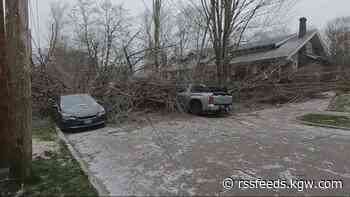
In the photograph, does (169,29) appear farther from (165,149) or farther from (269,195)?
(269,195)

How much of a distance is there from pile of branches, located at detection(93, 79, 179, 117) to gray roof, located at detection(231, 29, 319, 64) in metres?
13.1

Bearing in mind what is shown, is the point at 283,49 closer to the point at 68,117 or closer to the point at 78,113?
the point at 78,113

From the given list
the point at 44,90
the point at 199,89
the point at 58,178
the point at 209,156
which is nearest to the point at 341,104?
the point at 199,89

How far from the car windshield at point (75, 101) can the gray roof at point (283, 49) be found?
17.5m

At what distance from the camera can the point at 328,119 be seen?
1041 centimetres

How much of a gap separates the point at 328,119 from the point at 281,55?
1265 cm

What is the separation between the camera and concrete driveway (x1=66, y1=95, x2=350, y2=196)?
4.22m

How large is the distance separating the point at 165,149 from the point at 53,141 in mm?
3741

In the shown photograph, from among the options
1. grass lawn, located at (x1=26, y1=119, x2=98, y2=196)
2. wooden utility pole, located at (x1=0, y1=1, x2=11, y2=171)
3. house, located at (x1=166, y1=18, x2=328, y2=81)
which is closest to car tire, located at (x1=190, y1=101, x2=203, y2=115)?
house, located at (x1=166, y1=18, x2=328, y2=81)

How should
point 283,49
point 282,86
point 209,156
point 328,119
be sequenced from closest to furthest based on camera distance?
point 209,156 < point 328,119 < point 282,86 < point 283,49

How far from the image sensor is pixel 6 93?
4809 mm

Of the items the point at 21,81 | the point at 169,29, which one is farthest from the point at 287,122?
the point at 169,29

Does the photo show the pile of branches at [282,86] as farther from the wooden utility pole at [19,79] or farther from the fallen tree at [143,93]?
the wooden utility pole at [19,79]

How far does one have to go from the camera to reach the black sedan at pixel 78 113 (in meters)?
9.21
